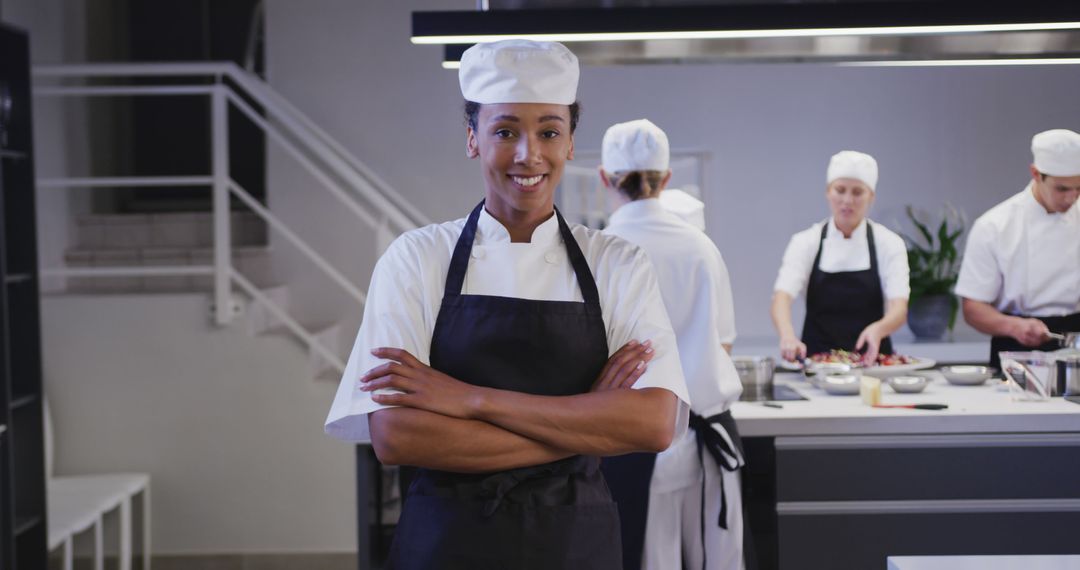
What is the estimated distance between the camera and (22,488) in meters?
3.66

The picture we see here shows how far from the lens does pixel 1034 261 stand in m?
3.39

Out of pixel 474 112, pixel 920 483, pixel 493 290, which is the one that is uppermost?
pixel 474 112

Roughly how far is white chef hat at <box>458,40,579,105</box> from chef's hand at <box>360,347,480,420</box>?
0.43 m

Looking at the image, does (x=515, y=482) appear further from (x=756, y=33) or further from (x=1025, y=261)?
(x=1025, y=261)

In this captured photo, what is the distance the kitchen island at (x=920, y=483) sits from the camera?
2.78m

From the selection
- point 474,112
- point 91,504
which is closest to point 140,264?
point 91,504

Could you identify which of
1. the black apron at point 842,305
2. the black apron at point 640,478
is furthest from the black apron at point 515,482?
the black apron at point 842,305

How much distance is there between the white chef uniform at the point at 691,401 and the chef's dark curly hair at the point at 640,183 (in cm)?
11

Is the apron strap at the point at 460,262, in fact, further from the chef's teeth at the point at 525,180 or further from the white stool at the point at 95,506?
the white stool at the point at 95,506

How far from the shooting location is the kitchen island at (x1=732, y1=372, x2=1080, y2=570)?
2775 mm

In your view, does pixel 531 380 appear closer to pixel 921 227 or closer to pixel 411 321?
pixel 411 321

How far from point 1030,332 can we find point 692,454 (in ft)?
4.35

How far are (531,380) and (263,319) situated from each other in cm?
311

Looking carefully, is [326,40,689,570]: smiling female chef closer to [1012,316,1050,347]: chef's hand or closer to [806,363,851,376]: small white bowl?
[806,363,851,376]: small white bowl
